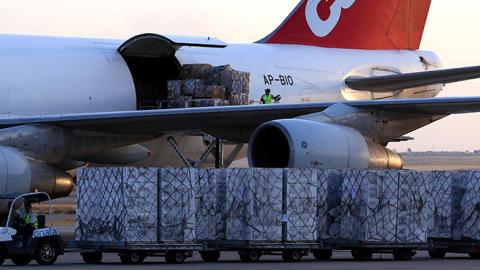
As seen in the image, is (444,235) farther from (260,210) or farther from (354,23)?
(354,23)

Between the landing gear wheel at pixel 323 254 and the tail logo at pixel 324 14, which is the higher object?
the tail logo at pixel 324 14

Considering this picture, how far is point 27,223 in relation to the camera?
1869 cm

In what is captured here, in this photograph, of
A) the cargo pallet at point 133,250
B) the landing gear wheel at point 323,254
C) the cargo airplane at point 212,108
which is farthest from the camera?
the cargo airplane at point 212,108

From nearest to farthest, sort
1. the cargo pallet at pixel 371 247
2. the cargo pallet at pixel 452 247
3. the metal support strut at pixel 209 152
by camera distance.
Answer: the cargo pallet at pixel 371 247 < the cargo pallet at pixel 452 247 < the metal support strut at pixel 209 152

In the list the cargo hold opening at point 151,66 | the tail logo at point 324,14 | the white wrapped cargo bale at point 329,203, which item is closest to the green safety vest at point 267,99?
the cargo hold opening at point 151,66

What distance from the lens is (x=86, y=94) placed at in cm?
2544

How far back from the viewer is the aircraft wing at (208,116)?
23.3 m

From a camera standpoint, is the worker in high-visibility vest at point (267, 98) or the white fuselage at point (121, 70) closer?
the white fuselage at point (121, 70)

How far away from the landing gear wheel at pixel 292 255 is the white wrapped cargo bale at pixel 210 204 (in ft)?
3.45

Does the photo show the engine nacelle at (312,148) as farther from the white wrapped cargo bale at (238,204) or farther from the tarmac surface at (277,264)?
the white wrapped cargo bale at (238,204)

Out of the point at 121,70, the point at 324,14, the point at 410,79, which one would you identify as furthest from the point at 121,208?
the point at 324,14

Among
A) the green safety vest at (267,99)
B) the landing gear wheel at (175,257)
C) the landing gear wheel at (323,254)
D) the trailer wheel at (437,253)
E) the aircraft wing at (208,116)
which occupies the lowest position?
the trailer wheel at (437,253)

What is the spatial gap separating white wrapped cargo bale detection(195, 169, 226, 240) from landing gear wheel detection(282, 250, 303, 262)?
3.45 feet

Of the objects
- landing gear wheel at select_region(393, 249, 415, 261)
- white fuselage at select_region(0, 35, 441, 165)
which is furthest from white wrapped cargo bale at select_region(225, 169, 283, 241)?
white fuselage at select_region(0, 35, 441, 165)
